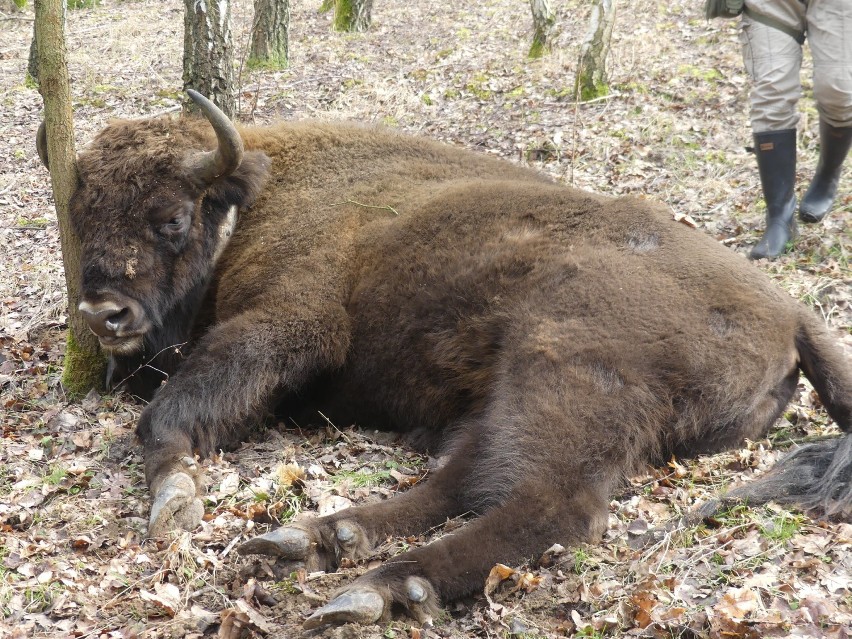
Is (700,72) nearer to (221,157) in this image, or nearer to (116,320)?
(221,157)

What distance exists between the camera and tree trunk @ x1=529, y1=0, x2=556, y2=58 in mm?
12141

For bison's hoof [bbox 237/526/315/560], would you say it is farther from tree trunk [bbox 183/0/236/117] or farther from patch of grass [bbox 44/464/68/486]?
tree trunk [bbox 183/0/236/117]

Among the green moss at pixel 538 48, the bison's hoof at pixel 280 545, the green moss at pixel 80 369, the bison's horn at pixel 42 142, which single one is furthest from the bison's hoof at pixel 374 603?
the green moss at pixel 538 48

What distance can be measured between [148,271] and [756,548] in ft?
12.3

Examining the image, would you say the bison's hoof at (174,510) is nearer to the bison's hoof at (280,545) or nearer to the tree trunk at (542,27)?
the bison's hoof at (280,545)

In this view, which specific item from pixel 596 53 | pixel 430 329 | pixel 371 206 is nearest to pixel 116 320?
pixel 371 206

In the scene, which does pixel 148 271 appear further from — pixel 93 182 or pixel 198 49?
pixel 198 49

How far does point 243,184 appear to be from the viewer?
17.5 ft

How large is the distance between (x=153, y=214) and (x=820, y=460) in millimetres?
4057

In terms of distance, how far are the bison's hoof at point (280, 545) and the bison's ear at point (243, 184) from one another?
260 centimetres

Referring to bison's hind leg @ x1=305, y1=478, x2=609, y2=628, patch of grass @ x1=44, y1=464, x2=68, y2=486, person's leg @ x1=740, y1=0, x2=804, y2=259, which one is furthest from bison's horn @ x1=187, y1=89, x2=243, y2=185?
person's leg @ x1=740, y1=0, x2=804, y2=259

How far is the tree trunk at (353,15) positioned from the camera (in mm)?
15367

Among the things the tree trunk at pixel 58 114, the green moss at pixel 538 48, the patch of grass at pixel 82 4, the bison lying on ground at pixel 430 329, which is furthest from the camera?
the patch of grass at pixel 82 4

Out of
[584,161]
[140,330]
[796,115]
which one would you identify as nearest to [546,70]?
[584,161]
